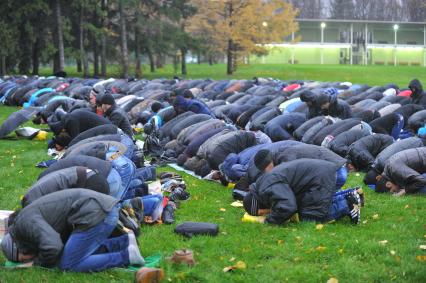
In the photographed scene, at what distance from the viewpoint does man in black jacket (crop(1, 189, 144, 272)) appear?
6301mm

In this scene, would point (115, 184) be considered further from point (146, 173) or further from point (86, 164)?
point (146, 173)

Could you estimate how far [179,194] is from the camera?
385 inches

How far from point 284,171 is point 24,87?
819 inches

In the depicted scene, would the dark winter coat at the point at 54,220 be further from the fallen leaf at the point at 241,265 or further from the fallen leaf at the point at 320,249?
the fallen leaf at the point at 320,249

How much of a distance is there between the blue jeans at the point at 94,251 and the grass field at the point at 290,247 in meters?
0.12

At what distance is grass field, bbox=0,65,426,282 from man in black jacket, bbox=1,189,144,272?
0.54ft

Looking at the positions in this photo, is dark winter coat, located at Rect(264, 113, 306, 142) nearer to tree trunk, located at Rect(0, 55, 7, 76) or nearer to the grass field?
the grass field

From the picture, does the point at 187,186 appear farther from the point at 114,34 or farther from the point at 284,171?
the point at 114,34

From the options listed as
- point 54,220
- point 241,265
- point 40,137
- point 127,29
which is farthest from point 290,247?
point 127,29

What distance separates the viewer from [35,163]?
13039mm

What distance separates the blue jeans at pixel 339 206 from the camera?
8.03 meters

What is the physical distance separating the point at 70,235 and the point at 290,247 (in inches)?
94.3

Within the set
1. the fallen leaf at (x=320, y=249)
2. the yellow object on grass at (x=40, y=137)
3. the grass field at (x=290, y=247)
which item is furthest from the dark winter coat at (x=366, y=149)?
the yellow object on grass at (x=40, y=137)

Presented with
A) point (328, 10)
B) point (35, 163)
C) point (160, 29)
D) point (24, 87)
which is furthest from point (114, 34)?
point (328, 10)
